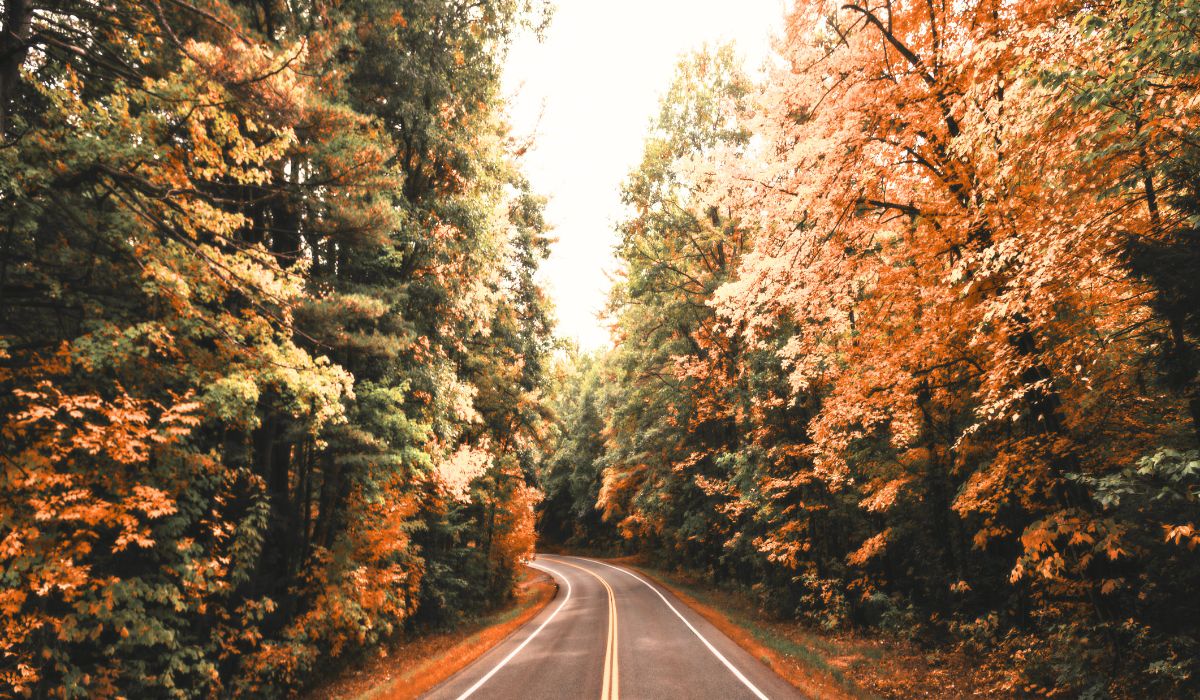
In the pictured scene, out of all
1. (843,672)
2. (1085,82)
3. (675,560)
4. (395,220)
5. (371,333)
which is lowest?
(675,560)

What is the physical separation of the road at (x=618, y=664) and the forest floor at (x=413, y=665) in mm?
407

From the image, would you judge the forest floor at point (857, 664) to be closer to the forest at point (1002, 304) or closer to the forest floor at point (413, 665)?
the forest at point (1002, 304)

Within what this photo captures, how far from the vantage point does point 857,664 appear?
31.8ft

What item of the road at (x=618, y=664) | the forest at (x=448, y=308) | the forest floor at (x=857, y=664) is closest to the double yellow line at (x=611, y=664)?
the road at (x=618, y=664)

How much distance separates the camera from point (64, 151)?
5.91m

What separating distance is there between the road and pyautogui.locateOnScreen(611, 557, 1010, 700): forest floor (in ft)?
1.70

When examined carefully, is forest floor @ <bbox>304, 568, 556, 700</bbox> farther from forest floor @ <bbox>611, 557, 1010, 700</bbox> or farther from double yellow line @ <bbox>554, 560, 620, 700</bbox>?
forest floor @ <bbox>611, 557, 1010, 700</bbox>

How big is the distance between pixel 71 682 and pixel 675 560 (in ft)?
97.5

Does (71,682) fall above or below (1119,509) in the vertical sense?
below

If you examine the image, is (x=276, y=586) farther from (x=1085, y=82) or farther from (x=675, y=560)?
(x=675, y=560)

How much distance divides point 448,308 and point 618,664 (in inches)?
336

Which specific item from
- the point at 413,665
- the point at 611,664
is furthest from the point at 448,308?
the point at 413,665

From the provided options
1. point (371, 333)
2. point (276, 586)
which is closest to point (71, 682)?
point (276, 586)

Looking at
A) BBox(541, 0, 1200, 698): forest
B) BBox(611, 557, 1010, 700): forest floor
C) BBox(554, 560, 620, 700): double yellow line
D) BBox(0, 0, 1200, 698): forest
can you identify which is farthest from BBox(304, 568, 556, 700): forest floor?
BBox(541, 0, 1200, 698): forest
